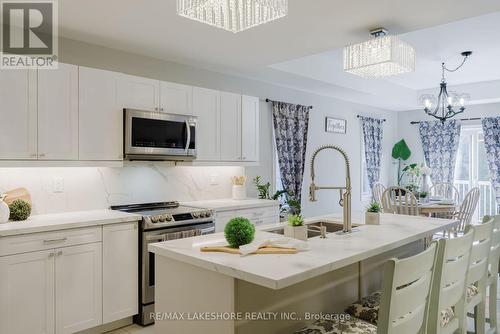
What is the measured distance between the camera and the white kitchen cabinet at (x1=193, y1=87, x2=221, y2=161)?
4.19 m

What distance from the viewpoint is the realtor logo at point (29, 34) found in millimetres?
2896

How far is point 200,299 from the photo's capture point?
173 cm

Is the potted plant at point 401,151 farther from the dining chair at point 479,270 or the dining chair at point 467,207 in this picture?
the dining chair at point 479,270

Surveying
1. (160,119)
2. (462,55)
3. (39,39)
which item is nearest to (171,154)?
(160,119)

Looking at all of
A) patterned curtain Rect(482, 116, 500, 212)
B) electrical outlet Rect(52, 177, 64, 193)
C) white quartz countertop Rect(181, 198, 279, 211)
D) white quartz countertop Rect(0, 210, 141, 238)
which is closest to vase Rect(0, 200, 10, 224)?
white quartz countertop Rect(0, 210, 141, 238)

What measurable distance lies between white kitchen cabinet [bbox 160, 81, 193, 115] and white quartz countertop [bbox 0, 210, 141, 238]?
46.2 inches

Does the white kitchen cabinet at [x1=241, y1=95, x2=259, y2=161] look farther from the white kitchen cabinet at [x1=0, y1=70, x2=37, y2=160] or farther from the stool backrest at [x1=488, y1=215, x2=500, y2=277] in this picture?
the stool backrest at [x1=488, y1=215, x2=500, y2=277]

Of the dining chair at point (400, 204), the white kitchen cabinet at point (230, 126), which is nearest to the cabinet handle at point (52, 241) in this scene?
the white kitchen cabinet at point (230, 126)

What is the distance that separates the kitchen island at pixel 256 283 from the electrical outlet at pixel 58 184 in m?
1.87

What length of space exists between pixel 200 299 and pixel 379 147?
22.3ft

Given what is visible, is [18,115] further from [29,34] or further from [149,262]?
[149,262]

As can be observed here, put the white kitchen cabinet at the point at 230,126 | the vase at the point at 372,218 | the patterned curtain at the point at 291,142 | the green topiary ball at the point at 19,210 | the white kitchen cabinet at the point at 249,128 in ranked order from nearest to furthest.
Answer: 1. the vase at the point at 372,218
2. the green topiary ball at the point at 19,210
3. the white kitchen cabinet at the point at 230,126
4. the white kitchen cabinet at the point at 249,128
5. the patterned curtain at the point at 291,142

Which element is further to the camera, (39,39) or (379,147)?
(379,147)

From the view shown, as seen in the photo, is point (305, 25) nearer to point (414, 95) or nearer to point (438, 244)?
point (438, 244)
